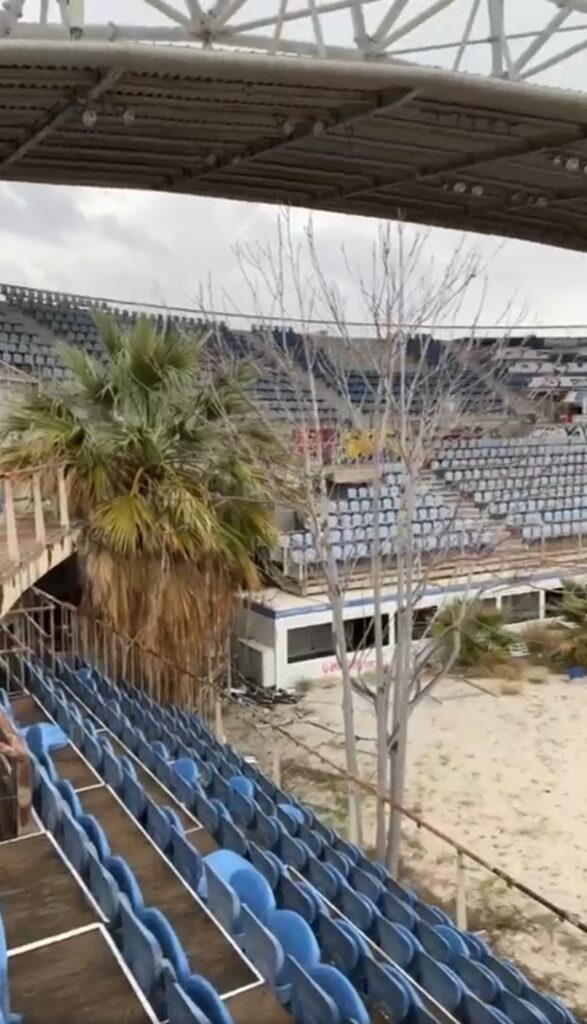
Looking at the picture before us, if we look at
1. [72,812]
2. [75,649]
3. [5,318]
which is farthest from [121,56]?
[5,318]

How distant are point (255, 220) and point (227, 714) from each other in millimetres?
12283

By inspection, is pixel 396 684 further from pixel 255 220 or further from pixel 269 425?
pixel 255 220

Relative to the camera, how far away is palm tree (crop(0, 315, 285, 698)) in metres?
8.73

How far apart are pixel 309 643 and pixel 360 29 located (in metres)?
8.77

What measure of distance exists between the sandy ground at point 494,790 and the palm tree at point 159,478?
215cm

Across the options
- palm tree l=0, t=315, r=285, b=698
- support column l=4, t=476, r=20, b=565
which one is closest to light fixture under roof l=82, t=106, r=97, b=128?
palm tree l=0, t=315, r=285, b=698

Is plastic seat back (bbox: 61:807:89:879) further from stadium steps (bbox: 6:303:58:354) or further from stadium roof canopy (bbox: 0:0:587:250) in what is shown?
stadium steps (bbox: 6:303:58:354)

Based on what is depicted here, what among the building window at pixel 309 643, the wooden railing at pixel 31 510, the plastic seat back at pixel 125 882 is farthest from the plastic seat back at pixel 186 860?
the building window at pixel 309 643

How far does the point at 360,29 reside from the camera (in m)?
11.0

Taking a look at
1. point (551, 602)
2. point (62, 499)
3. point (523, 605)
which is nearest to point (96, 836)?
point (62, 499)

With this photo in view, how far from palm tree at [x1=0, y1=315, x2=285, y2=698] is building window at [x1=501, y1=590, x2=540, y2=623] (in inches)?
300

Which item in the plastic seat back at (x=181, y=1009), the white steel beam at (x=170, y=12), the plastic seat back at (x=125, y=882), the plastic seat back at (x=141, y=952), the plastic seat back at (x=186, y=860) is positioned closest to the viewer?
the plastic seat back at (x=181, y=1009)

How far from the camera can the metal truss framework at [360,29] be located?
32.2ft

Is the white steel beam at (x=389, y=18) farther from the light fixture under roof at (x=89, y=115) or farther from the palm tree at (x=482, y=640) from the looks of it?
the palm tree at (x=482, y=640)
